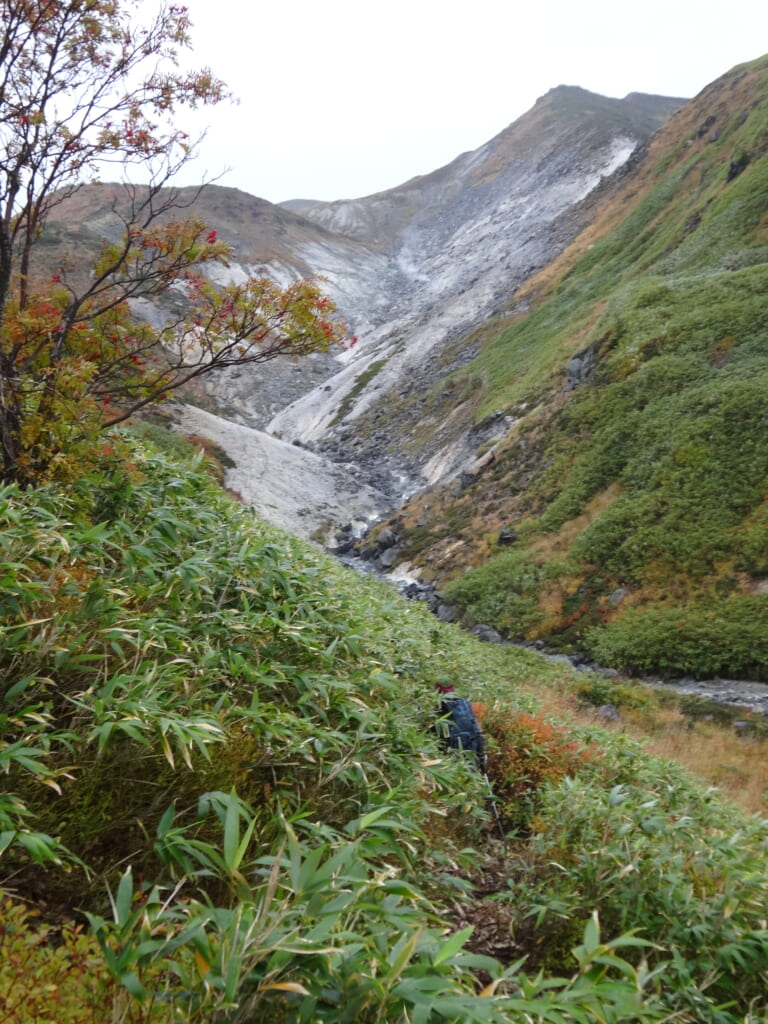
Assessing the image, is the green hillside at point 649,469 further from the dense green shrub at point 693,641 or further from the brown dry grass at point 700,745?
the brown dry grass at point 700,745

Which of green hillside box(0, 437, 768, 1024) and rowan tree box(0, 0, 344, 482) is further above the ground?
rowan tree box(0, 0, 344, 482)

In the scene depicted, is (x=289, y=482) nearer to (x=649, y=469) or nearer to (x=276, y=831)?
(x=649, y=469)

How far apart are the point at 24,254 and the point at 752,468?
831 inches

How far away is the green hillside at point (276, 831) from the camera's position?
222cm

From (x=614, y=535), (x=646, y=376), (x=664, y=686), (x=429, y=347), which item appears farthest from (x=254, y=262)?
(x=664, y=686)

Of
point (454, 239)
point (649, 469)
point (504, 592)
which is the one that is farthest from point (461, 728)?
point (454, 239)

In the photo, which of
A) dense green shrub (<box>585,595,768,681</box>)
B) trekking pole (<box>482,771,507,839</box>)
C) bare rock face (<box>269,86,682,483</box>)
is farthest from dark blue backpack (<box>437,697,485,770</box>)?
bare rock face (<box>269,86,682,483</box>)

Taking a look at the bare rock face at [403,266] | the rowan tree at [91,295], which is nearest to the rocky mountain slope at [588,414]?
the bare rock face at [403,266]

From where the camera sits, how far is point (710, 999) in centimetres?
307

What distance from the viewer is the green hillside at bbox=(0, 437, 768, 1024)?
222cm

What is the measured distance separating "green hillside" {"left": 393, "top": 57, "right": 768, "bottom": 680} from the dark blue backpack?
12.8 metres

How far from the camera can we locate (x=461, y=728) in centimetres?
618

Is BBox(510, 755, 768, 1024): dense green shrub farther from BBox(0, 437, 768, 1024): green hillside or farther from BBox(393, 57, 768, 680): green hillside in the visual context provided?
BBox(393, 57, 768, 680): green hillside

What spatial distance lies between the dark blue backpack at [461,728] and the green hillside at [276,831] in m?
0.21
